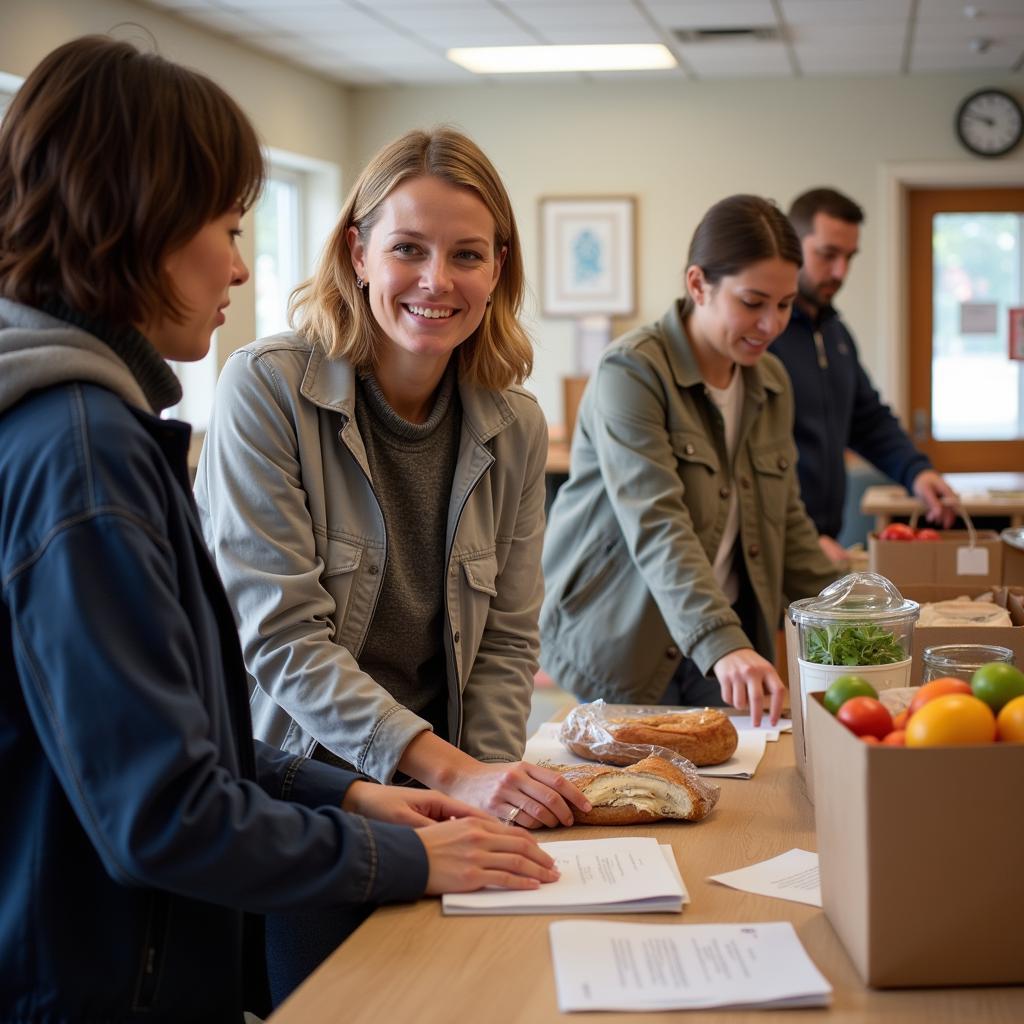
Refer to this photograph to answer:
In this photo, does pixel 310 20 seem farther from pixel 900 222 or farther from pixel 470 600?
pixel 470 600

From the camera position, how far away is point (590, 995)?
1027 millimetres

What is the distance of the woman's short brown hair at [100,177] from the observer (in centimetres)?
99

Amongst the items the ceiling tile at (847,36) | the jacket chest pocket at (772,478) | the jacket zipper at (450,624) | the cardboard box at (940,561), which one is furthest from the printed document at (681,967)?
the ceiling tile at (847,36)

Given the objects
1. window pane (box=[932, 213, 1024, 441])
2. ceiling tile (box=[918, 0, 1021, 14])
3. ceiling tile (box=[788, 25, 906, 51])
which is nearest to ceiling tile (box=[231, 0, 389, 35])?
ceiling tile (box=[788, 25, 906, 51])

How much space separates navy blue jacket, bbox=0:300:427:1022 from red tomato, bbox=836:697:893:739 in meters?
0.43

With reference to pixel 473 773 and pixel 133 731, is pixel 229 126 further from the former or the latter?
pixel 473 773

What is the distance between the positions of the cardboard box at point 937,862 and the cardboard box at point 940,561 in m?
1.23

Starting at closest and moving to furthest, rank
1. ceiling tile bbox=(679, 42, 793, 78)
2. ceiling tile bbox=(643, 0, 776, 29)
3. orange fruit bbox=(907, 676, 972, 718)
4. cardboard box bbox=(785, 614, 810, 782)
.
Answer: orange fruit bbox=(907, 676, 972, 718)
cardboard box bbox=(785, 614, 810, 782)
ceiling tile bbox=(643, 0, 776, 29)
ceiling tile bbox=(679, 42, 793, 78)

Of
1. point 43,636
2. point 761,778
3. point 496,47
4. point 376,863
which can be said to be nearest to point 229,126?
point 43,636

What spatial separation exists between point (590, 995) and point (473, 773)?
1.48 ft

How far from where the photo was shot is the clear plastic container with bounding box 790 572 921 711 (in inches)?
57.5

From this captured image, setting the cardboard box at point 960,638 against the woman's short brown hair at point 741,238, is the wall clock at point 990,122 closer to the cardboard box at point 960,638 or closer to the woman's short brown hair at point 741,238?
the woman's short brown hair at point 741,238

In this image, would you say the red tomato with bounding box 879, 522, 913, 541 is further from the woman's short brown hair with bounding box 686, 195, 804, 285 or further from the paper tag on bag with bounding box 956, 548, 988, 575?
the woman's short brown hair with bounding box 686, 195, 804, 285

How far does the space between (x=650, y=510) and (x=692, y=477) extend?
0.18 meters
